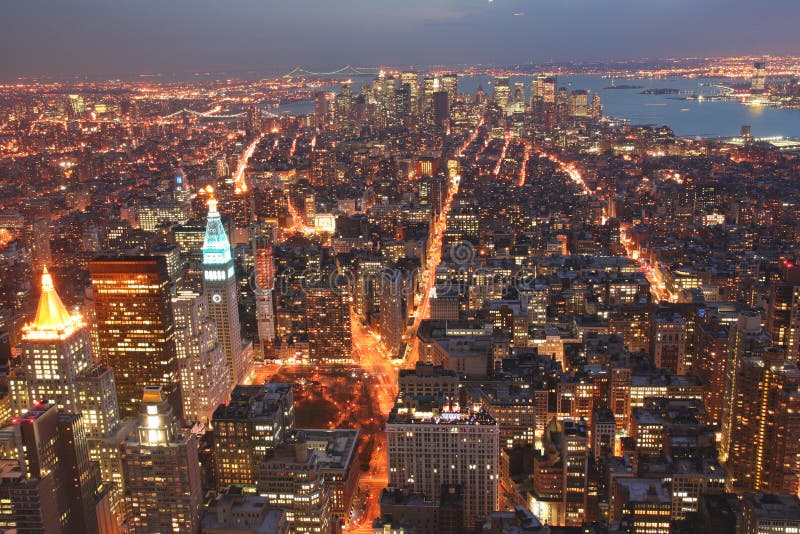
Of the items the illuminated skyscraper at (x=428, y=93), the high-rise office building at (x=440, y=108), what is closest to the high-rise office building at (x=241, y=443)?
the high-rise office building at (x=440, y=108)

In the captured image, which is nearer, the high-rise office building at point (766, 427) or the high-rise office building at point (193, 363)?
the high-rise office building at point (766, 427)

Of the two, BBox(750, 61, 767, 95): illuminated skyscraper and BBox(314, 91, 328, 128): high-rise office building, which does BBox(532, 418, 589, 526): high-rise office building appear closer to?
BBox(750, 61, 767, 95): illuminated skyscraper

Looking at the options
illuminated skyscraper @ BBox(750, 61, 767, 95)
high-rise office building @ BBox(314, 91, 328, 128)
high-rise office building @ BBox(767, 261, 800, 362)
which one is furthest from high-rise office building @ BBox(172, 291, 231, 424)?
illuminated skyscraper @ BBox(750, 61, 767, 95)

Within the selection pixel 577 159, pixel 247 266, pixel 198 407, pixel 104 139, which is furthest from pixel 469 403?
pixel 577 159

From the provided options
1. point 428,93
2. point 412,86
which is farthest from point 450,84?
point 412,86

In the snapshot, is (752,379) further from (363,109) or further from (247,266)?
(363,109)

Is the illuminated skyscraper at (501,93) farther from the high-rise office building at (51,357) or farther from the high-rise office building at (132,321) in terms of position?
the high-rise office building at (51,357)

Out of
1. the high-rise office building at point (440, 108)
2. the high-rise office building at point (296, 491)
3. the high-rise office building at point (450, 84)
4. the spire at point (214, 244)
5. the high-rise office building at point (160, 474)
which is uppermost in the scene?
the high-rise office building at point (450, 84)
